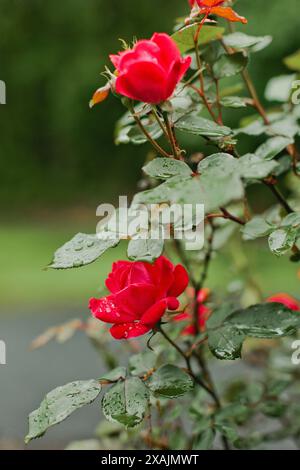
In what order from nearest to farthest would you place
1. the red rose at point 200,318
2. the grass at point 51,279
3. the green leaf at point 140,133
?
the green leaf at point 140,133, the red rose at point 200,318, the grass at point 51,279

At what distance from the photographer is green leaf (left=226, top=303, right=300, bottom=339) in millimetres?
673

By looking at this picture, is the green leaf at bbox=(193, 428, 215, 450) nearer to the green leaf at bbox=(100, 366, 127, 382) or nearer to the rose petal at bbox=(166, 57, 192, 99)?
the green leaf at bbox=(100, 366, 127, 382)

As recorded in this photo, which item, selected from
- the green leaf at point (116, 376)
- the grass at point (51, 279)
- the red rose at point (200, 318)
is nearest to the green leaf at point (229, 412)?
the red rose at point (200, 318)

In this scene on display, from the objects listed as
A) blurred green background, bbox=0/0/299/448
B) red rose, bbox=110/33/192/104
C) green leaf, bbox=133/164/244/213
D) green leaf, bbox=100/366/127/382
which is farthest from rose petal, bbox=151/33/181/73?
blurred green background, bbox=0/0/299/448

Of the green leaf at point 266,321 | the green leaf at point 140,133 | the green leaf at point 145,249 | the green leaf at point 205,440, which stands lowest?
the green leaf at point 205,440

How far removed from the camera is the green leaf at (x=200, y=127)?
629 mm

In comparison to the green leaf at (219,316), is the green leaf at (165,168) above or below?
above

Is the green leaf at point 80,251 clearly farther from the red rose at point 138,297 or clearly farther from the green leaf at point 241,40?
the green leaf at point 241,40

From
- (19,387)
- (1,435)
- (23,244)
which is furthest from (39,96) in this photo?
(1,435)

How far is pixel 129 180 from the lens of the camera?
838 centimetres

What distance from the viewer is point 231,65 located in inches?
31.8

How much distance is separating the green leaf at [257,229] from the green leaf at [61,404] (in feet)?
0.71

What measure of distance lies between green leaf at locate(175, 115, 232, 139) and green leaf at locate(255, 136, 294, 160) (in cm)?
11

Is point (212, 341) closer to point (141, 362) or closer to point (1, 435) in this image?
point (141, 362)
